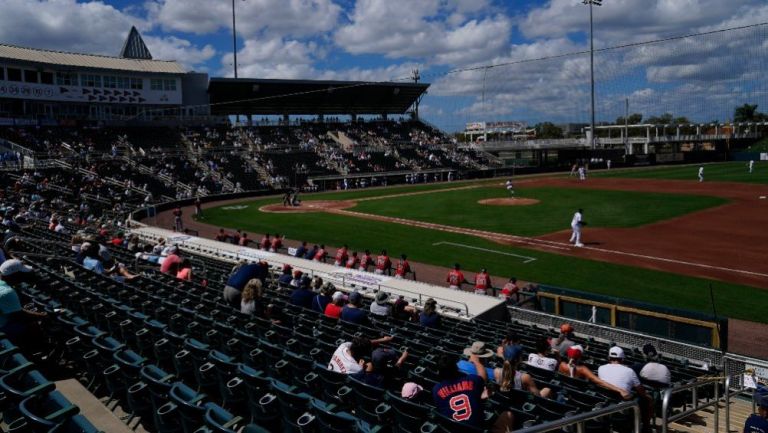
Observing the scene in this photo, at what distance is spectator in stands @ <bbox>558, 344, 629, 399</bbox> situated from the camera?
7.59 meters

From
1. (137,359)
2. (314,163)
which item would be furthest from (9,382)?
(314,163)

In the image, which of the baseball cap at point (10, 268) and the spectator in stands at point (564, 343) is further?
the spectator in stands at point (564, 343)

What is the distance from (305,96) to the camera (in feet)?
246

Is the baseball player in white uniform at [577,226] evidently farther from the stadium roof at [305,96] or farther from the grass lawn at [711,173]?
the stadium roof at [305,96]

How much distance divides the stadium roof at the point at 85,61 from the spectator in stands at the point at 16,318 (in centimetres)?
5606

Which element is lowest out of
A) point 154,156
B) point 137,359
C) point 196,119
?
point 137,359

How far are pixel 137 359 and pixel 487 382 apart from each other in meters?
4.08

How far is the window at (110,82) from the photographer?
61312mm

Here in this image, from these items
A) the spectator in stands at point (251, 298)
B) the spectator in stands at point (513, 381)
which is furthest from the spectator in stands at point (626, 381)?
the spectator in stands at point (251, 298)

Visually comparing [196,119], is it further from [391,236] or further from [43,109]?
[391,236]

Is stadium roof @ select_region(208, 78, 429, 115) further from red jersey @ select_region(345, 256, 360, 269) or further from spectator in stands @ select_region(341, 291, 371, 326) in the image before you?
spectator in stands @ select_region(341, 291, 371, 326)

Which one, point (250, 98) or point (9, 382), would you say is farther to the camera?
point (250, 98)

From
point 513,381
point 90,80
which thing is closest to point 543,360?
point 513,381

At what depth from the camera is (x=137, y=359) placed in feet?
22.1
